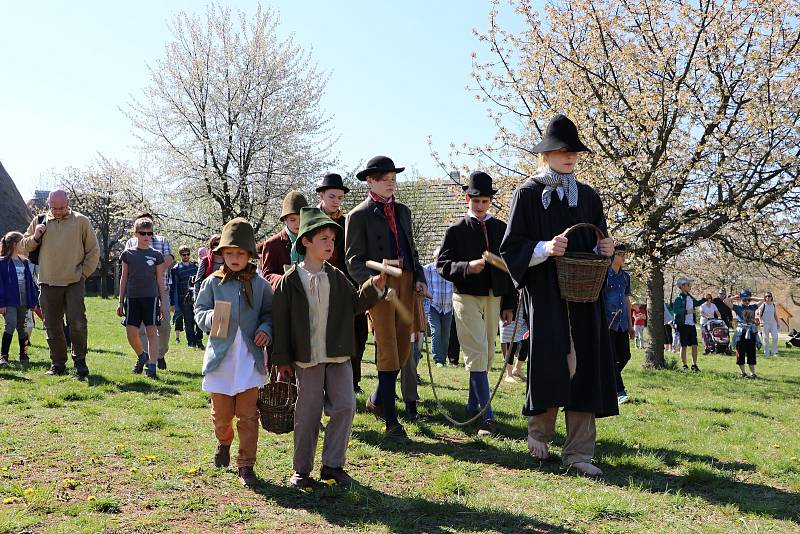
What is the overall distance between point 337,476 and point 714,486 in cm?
258

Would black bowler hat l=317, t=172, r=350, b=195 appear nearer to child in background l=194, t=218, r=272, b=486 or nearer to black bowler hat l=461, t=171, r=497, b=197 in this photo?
black bowler hat l=461, t=171, r=497, b=197

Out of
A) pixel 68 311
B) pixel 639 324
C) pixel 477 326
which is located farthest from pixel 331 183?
pixel 639 324

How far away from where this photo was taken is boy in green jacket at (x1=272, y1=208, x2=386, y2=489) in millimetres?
4879

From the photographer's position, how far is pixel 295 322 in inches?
191

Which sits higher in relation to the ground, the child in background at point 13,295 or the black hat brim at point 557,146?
the black hat brim at point 557,146

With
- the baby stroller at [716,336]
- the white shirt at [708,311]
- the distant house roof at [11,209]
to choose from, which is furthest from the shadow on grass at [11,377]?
the distant house roof at [11,209]

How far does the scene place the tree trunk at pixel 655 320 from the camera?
15.2 meters

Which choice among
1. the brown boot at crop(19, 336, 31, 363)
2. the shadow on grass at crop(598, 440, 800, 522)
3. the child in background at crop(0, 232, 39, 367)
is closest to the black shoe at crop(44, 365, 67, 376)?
the child in background at crop(0, 232, 39, 367)

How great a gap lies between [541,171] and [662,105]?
9.07 meters

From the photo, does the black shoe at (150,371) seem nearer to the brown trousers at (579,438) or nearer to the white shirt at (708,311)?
the brown trousers at (579,438)

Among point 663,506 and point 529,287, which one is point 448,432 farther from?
point 663,506

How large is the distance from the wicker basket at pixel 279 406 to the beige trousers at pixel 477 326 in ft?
7.23

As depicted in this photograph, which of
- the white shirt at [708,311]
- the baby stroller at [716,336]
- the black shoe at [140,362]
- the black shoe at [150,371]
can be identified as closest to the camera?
the black shoe at [150,371]

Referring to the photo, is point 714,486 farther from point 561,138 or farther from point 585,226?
point 561,138
